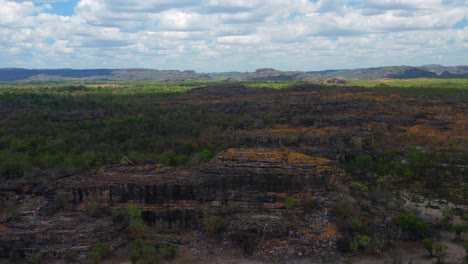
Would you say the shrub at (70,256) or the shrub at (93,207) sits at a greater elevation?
the shrub at (93,207)

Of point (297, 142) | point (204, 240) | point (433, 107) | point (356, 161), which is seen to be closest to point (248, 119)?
point (297, 142)

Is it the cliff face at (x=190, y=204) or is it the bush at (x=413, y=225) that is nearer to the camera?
the cliff face at (x=190, y=204)

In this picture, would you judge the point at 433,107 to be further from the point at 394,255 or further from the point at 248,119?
the point at 394,255

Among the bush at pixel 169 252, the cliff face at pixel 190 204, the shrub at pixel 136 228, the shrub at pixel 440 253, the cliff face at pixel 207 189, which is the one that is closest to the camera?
the shrub at pixel 440 253

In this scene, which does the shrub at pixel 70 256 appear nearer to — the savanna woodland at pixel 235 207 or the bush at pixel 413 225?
the savanna woodland at pixel 235 207

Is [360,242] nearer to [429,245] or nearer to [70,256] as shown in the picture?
[429,245]

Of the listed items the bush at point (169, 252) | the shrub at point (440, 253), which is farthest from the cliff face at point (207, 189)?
the shrub at point (440, 253)
